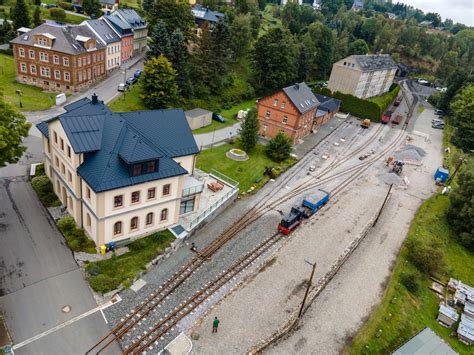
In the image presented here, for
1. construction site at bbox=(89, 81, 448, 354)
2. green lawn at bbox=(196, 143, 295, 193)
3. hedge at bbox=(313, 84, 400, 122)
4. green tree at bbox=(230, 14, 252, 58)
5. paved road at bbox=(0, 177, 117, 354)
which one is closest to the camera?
paved road at bbox=(0, 177, 117, 354)

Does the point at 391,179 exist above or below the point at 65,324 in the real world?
above

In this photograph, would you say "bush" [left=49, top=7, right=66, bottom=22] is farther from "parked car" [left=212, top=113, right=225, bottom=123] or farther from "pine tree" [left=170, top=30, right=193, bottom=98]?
"parked car" [left=212, top=113, right=225, bottom=123]

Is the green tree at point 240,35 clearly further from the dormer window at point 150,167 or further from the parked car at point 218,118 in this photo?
the dormer window at point 150,167

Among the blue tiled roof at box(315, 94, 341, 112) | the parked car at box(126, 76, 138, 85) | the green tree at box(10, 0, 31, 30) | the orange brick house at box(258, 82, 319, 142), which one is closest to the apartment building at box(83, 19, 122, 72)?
the parked car at box(126, 76, 138, 85)

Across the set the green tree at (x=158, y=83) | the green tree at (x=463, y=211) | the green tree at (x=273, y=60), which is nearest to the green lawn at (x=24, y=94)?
the green tree at (x=158, y=83)

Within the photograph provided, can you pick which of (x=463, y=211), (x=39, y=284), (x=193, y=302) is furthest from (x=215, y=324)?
(x=463, y=211)

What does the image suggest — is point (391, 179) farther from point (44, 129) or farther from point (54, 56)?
point (54, 56)
